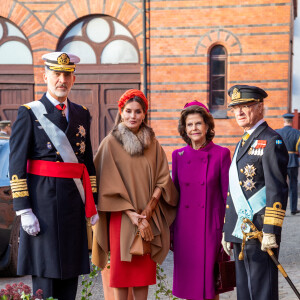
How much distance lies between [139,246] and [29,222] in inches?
36.4

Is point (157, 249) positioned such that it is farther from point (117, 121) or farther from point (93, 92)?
point (93, 92)

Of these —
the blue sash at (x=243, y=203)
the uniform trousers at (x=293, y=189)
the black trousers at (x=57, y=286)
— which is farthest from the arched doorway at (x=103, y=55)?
the blue sash at (x=243, y=203)

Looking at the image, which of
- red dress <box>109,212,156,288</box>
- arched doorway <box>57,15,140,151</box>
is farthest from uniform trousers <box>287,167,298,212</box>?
red dress <box>109,212,156,288</box>

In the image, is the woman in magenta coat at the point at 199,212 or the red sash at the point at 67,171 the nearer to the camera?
the red sash at the point at 67,171

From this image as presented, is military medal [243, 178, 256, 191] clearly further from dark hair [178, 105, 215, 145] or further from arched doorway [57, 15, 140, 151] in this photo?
arched doorway [57, 15, 140, 151]

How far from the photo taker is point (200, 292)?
12.5 feet

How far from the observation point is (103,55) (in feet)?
43.4

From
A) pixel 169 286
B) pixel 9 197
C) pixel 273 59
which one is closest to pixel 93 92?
pixel 273 59

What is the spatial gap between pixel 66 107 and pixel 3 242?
285cm

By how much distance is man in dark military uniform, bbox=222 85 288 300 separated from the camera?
10.4 ft

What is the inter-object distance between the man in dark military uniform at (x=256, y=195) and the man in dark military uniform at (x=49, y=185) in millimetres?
1083

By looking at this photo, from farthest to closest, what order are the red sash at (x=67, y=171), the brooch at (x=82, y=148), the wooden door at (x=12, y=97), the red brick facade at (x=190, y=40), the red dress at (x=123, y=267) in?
the wooden door at (x=12, y=97)
the red brick facade at (x=190, y=40)
the red dress at (x=123, y=267)
the brooch at (x=82, y=148)
the red sash at (x=67, y=171)

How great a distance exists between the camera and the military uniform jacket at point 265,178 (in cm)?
317

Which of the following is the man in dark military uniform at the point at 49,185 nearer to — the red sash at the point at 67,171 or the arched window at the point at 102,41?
the red sash at the point at 67,171
